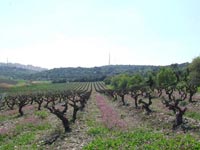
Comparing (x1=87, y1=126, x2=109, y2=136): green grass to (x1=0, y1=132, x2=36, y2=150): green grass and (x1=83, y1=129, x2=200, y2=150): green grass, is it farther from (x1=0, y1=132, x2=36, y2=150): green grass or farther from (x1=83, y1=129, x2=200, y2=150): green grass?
(x1=0, y1=132, x2=36, y2=150): green grass

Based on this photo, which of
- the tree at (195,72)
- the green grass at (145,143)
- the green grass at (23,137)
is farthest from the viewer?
the tree at (195,72)

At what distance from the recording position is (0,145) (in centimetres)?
3142

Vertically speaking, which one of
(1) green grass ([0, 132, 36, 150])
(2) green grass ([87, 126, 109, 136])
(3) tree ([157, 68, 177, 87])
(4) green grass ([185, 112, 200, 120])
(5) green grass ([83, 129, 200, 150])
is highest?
(3) tree ([157, 68, 177, 87])

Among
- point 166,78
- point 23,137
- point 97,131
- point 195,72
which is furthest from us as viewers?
point 166,78

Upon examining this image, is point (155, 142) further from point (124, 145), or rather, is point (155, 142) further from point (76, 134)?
point (76, 134)

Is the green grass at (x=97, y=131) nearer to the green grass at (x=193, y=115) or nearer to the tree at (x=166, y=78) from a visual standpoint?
the green grass at (x=193, y=115)

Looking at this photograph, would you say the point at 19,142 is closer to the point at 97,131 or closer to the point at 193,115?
the point at 97,131

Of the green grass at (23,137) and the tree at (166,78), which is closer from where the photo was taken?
A: the green grass at (23,137)

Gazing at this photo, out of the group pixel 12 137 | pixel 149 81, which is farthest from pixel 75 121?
pixel 149 81

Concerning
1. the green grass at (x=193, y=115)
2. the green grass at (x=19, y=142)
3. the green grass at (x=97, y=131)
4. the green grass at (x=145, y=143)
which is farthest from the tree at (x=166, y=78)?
the green grass at (x=145, y=143)

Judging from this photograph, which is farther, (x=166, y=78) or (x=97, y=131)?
(x=166, y=78)

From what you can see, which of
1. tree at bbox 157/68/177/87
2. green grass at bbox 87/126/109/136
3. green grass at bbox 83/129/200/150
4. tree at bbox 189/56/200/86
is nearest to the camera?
green grass at bbox 83/129/200/150

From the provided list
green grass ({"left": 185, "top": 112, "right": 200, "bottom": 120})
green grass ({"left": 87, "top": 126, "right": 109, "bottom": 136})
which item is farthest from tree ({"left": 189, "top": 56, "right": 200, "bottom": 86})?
green grass ({"left": 87, "top": 126, "right": 109, "bottom": 136})

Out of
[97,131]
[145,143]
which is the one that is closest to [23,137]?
[97,131]
